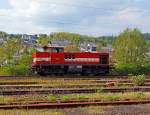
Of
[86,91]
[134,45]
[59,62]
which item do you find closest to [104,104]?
[86,91]

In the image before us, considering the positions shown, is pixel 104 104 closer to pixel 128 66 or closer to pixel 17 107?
pixel 17 107

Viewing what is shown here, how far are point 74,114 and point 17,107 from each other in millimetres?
2227

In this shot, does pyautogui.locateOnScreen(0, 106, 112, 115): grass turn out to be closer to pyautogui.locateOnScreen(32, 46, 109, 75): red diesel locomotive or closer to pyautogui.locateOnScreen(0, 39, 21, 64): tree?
pyautogui.locateOnScreen(32, 46, 109, 75): red diesel locomotive

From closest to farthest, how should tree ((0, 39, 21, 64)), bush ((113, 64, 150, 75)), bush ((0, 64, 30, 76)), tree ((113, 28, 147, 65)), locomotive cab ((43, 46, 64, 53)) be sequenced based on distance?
locomotive cab ((43, 46, 64, 53))
bush ((0, 64, 30, 76))
bush ((113, 64, 150, 75))
tree ((113, 28, 147, 65))
tree ((0, 39, 21, 64))

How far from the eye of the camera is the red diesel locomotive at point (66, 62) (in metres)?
34.8

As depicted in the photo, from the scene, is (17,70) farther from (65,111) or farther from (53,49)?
(65,111)

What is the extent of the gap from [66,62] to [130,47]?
85.4 ft

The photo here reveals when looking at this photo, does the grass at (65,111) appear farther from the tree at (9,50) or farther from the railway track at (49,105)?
the tree at (9,50)

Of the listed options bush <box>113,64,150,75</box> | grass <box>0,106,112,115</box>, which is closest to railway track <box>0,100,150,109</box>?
grass <box>0,106,112,115</box>

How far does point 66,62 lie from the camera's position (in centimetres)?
3522

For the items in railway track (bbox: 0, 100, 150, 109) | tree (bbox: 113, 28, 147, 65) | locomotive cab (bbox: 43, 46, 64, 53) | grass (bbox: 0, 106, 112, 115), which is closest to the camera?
grass (bbox: 0, 106, 112, 115)

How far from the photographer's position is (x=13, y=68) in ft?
124

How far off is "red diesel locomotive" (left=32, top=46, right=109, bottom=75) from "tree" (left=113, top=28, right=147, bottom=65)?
1872 cm

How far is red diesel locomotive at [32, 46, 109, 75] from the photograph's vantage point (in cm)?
3478
